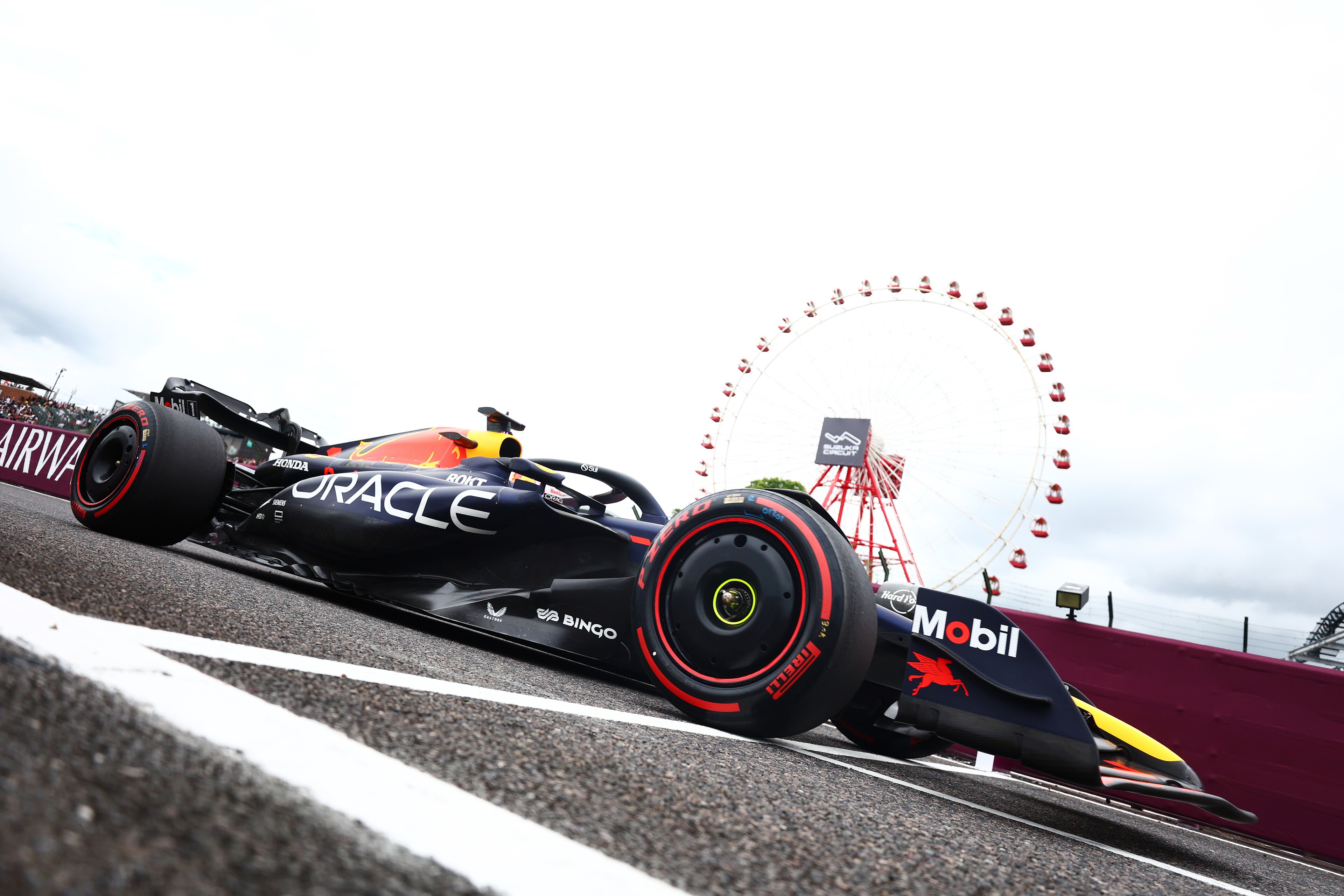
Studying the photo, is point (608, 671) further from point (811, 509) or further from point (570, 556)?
point (811, 509)

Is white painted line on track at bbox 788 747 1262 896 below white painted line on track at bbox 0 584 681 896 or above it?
below

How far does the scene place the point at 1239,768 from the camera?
5.12m

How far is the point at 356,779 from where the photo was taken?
35.9 inches

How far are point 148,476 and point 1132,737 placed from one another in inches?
188

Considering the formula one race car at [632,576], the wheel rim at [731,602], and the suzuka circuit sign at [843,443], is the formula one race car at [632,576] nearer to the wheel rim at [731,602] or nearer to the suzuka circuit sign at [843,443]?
the wheel rim at [731,602]

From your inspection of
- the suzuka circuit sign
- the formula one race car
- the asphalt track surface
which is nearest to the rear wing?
the formula one race car

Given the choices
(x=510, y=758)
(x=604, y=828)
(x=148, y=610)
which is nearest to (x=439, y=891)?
(x=604, y=828)

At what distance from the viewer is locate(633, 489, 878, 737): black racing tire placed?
239 cm

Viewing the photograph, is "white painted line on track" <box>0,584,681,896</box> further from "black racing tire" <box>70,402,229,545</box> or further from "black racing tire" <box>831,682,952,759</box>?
"black racing tire" <box>70,402,229,545</box>

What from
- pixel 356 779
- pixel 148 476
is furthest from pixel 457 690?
pixel 148 476

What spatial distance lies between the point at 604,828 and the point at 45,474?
13.1 m

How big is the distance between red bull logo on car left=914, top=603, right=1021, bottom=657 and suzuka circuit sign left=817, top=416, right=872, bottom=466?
859 inches

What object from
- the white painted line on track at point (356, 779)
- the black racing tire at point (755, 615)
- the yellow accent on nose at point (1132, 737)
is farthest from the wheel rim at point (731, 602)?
the white painted line on track at point (356, 779)

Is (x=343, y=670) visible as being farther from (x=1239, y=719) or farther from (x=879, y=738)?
(x=1239, y=719)
